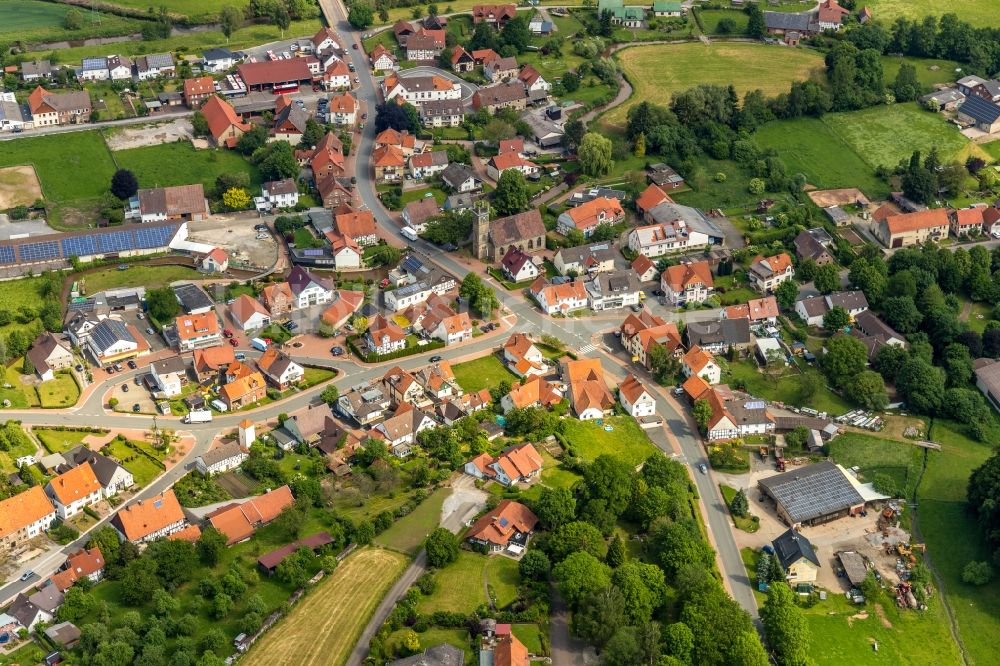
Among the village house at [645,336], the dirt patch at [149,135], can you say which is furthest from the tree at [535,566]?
the dirt patch at [149,135]

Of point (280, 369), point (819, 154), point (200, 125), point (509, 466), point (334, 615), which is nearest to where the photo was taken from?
point (334, 615)

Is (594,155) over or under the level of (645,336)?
over

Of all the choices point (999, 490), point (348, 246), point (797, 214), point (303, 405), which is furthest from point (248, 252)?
point (999, 490)

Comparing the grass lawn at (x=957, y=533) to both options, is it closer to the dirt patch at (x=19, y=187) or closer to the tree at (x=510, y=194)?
the tree at (x=510, y=194)

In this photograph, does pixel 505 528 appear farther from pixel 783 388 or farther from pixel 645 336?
pixel 783 388

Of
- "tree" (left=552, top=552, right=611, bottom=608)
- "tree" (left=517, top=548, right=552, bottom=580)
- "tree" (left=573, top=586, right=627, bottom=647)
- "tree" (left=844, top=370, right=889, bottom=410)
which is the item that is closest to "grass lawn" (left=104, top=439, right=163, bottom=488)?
"tree" (left=517, top=548, right=552, bottom=580)

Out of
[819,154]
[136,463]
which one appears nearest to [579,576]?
[136,463]

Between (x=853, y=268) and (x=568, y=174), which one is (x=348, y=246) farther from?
(x=853, y=268)
